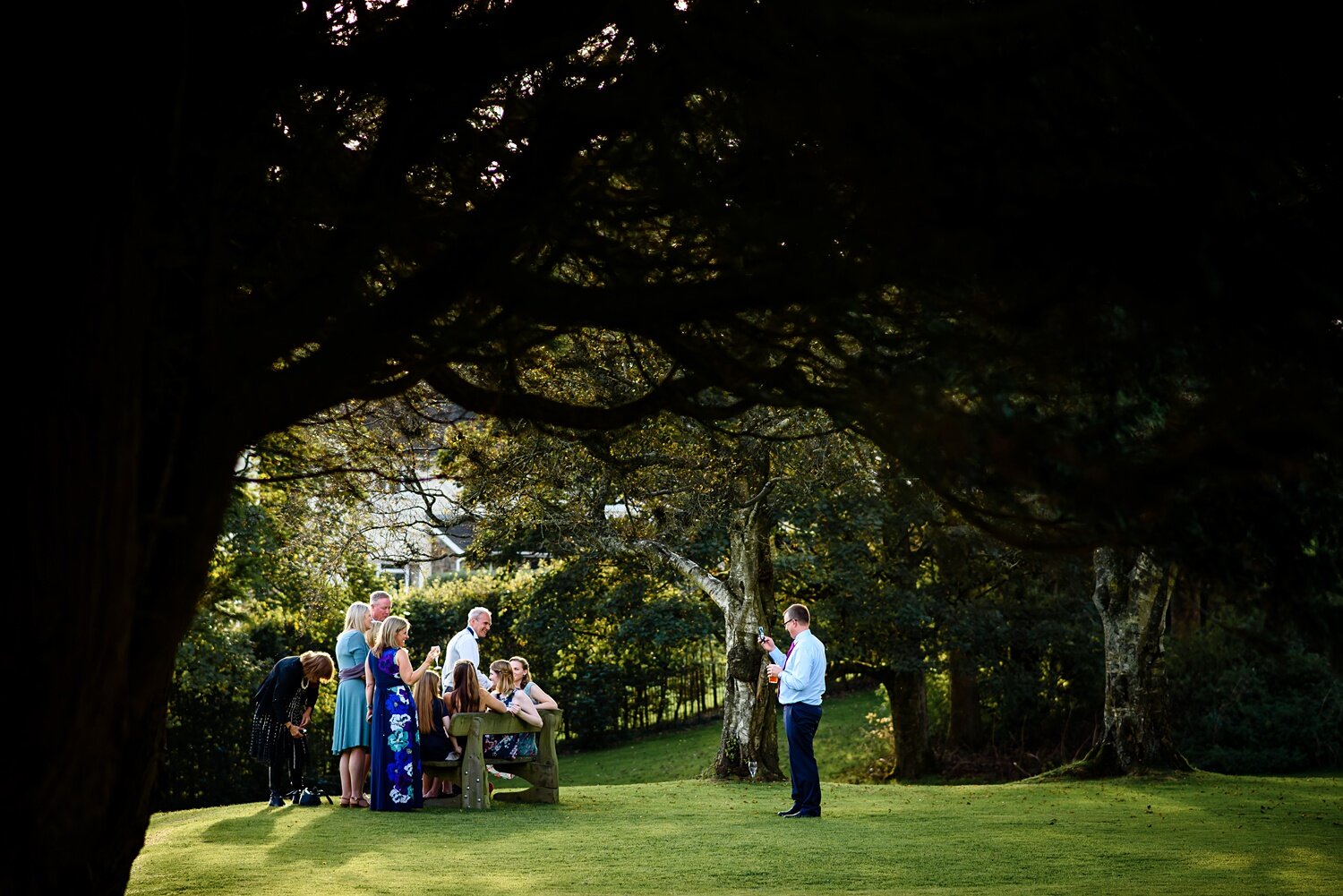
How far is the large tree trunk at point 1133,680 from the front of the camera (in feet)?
57.2

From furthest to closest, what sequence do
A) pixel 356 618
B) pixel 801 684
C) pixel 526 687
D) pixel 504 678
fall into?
1. pixel 526 687
2. pixel 504 678
3. pixel 356 618
4. pixel 801 684

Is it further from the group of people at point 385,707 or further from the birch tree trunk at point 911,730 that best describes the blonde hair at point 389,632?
the birch tree trunk at point 911,730

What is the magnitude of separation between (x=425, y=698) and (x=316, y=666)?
1492mm

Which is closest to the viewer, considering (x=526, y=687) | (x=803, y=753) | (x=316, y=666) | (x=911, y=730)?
(x=803, y=753)

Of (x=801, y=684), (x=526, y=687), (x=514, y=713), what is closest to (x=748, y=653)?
(x=526, y=687)

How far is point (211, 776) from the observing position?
18438 mm

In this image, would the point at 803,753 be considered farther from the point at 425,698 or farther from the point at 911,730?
the point at 911,730

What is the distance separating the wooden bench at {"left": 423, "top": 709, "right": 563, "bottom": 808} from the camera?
12.9m

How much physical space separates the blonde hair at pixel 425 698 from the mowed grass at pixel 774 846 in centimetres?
86

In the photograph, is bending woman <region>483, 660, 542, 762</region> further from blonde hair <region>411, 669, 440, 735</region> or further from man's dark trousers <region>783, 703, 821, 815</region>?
man's dark trousers <region>783, 703, 821, 815</region>

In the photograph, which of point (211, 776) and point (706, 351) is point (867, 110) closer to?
point (706, 351)

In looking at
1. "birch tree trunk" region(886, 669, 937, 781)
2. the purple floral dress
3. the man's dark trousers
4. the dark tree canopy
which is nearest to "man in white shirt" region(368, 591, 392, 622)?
the purple floral dress

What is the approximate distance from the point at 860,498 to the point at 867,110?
1572 cm

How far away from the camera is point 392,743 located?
12.6m
